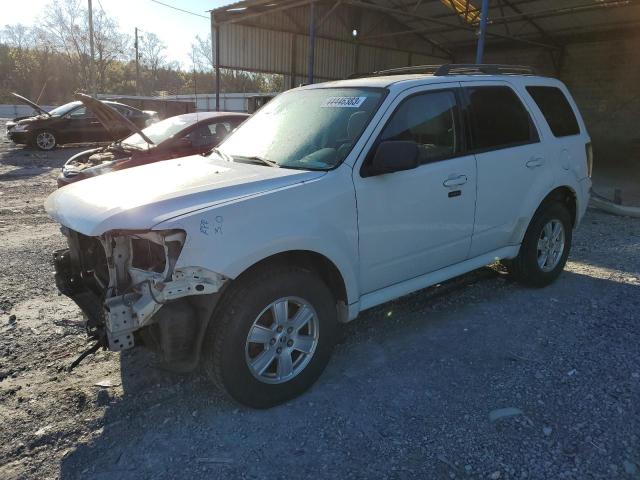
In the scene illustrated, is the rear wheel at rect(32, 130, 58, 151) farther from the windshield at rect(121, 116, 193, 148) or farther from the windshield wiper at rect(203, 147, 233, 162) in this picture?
the windshield wiper at rect(203, 147, 233, 162)

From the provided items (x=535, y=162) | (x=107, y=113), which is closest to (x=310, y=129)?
(x=535, y=162)

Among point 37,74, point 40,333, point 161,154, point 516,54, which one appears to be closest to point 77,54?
point 37,74

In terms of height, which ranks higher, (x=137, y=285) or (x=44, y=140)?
(x=44, y=140)

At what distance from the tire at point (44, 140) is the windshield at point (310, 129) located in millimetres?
13909

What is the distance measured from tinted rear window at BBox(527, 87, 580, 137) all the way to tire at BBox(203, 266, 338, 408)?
9.65ft

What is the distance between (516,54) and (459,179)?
58.6 ft

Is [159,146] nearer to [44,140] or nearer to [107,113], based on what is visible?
[107,113]

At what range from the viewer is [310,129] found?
3.65 m

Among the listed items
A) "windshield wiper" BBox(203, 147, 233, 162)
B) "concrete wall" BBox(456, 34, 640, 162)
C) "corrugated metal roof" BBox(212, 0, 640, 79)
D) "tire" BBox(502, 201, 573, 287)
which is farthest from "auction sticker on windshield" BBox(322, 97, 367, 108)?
"concrete wall" BBox(456, 34, 640, 162)

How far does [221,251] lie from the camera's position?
2.62 m

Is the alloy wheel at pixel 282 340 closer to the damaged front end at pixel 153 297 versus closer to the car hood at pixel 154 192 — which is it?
the damaged front end at pixel 153 297

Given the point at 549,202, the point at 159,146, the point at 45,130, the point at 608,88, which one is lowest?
the point at 549,202

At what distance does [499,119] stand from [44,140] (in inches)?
604

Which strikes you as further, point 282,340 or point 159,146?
point 159,146
